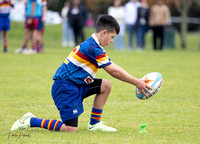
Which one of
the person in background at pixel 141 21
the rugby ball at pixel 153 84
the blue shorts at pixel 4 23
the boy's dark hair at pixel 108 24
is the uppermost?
the boy's dark hair at pixel 108 24

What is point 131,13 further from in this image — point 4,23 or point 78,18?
point 4,23

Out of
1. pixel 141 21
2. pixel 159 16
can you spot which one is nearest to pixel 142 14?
pixel 141 21

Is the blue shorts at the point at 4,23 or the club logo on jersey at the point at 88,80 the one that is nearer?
the club logo on jersey at the point at 88,80

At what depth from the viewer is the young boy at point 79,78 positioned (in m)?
4.97

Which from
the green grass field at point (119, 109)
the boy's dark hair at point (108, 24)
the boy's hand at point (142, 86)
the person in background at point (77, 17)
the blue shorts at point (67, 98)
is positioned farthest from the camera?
the person in background at point (77, 17)

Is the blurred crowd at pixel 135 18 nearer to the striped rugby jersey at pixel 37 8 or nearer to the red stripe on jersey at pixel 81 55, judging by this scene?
the striped rugby jersey at pixel 37 8

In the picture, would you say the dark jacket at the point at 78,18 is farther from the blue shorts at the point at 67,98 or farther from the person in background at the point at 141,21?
the blue shorts at the point at 67,98

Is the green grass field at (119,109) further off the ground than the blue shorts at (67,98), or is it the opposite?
the blue shorts at (67,98)

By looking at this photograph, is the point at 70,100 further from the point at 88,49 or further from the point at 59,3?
the point at 59,3

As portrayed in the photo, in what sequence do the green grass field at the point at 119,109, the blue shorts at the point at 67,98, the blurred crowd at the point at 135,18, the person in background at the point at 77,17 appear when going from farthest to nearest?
the person in background at the point at 77,17 → the blurred crowd at the point at 135,18 → the blue shorts at the point at 67,98 → the green grass field at the point at 119,109

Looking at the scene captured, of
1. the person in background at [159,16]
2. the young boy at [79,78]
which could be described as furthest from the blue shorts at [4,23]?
the young boy at [79,78]

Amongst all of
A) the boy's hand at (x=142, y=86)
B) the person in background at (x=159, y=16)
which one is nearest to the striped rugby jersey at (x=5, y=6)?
the person in background at (x=159, y=16)

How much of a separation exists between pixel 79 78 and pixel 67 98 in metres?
0.29

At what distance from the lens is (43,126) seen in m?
5.10
